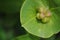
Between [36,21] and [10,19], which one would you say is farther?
[10,19]

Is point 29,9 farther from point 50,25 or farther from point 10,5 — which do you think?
point 10,5

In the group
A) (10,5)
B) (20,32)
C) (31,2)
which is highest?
(31,2)

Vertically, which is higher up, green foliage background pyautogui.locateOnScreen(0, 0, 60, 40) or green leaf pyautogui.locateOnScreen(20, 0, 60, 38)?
green leaf pyautogui.locateOnScreen(20, 0, 60, 38)

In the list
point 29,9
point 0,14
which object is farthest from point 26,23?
point 0,14

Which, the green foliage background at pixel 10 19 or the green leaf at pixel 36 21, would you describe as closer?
the green leaf at pixel 36 21

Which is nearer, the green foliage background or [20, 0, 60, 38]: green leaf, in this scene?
[20, 0, 60, 38]: green leaf

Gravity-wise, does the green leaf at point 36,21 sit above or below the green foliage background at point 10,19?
above

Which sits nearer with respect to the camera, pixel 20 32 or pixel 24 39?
pixel 24 39

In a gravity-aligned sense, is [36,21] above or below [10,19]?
above
